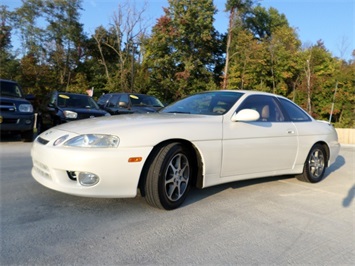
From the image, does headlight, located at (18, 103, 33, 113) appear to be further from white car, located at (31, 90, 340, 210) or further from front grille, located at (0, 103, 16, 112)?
white car, located at (31, 90, 340, 210)

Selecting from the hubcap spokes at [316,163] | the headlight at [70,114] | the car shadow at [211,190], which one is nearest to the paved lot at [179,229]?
the car shadow at [211,190]

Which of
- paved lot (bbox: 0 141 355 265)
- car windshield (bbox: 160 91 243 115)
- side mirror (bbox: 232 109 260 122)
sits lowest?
paved lot (bbox: 0 141 355 265)

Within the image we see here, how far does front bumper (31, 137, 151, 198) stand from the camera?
3221mm

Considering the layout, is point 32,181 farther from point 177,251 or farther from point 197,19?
point 197,19

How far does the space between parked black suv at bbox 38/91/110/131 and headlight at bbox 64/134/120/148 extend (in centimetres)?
590

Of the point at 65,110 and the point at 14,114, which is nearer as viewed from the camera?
the point at 14,114

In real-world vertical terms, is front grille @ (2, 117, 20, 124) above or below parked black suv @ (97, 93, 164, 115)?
below

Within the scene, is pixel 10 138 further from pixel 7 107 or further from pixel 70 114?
pixel 70 114

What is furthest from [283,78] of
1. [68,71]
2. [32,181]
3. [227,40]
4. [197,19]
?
[32,181]

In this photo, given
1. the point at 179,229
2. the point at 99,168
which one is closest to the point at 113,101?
the point at 99,168

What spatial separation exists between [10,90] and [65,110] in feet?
4.82

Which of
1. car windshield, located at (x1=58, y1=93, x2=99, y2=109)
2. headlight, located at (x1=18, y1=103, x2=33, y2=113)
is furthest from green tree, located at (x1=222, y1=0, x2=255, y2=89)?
headlight, located at (x1=18, y1=103, x2=33, y2=113)

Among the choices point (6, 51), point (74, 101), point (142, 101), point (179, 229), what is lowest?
point (179, 229)

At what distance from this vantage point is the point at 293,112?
5.47 meters
